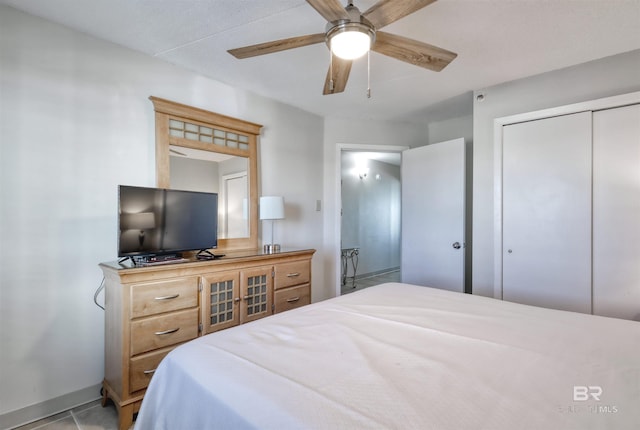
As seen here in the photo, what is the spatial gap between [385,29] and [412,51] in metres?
0.53

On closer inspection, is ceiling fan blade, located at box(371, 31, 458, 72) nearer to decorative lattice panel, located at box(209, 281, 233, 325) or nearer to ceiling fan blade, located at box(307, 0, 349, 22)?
ceiling fan blade, located at box(307, 0, 349, 22)

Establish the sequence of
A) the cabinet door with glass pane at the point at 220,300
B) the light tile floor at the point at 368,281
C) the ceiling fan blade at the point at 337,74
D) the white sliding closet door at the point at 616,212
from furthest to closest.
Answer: the light tile floor at the point at 368,281, the white sliding closet door at the point at 616,212, the cabinet door with glass pane at the point at 220,300, the ceiling fan blade at the point at 337,74

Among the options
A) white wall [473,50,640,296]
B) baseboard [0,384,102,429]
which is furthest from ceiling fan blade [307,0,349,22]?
baseboard [0,384,102,429]

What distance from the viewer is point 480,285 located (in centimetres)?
307

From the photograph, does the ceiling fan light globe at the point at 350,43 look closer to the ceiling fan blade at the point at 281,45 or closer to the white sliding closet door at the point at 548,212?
the ceiling fan blade at the point at 281,45

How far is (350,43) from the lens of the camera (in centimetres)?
146

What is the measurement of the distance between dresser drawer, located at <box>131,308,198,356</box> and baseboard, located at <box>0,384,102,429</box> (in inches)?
25.1

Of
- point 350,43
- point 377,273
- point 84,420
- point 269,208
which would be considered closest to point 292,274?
point 269,208

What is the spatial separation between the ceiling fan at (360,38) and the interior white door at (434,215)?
1842mm

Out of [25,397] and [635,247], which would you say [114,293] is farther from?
[635,247]

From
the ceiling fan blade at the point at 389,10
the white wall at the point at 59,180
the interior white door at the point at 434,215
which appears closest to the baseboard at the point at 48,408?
the white wall at the point at 59,180

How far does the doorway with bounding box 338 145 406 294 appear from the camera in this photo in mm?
5641

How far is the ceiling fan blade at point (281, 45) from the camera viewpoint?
1.57m

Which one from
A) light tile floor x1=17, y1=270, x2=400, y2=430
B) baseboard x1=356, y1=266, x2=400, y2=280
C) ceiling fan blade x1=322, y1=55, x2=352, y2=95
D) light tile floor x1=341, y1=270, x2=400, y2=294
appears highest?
ceiling fan blade x1=322, y1=55, x2=352, y2=95
